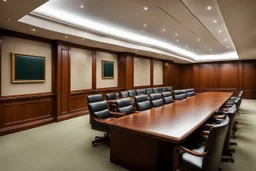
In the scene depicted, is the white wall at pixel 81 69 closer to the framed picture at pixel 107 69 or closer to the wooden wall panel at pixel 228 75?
the framed picture at pixel 107 69

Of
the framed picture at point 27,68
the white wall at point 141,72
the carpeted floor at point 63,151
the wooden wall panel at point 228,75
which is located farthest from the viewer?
the wooden wall panel at point 228,75

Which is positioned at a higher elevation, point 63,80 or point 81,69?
point 81,69

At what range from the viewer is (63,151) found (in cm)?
299

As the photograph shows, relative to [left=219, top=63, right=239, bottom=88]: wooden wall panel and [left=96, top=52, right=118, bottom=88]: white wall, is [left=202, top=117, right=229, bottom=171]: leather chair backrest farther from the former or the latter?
[left=219, top=63, right=239, bottom=88]: wooden wall panel

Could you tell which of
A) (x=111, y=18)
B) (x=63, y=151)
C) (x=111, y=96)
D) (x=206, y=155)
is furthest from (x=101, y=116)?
(x=111, y=18)

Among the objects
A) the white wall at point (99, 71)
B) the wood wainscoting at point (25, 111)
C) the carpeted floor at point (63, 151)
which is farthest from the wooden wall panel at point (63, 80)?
the white wall at point (99, 71)

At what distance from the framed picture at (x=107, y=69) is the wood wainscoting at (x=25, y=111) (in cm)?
244

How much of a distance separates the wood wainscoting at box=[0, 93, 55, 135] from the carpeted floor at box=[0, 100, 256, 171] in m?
0.29

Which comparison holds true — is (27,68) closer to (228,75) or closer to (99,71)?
(99,71)

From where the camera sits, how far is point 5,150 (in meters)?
3.06

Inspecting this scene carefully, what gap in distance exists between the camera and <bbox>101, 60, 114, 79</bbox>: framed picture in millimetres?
6942

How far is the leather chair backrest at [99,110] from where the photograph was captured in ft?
10.8

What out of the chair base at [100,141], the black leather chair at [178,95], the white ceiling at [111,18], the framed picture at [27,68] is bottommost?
the chair base at [100,141]

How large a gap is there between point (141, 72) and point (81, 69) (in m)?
4.00
